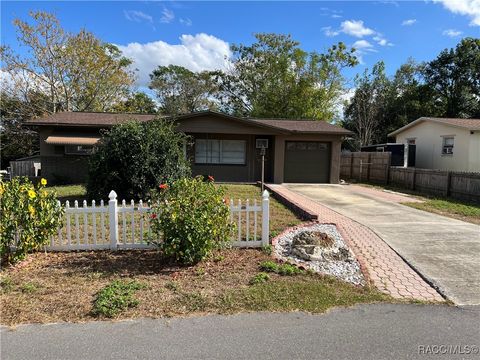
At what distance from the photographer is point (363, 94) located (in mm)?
38094

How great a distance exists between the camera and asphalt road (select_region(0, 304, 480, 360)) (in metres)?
3.03

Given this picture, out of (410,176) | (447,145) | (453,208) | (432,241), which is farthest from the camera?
(447,145)

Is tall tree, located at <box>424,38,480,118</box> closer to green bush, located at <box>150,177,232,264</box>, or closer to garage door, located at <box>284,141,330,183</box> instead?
garage door, located at <box>284,141,330,183</box>

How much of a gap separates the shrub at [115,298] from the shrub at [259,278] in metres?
1.33

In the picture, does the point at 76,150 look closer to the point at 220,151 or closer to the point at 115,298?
the point at 220,151

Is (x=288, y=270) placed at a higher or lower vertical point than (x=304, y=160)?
lower

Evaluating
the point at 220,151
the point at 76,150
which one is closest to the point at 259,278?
the point at 220,151

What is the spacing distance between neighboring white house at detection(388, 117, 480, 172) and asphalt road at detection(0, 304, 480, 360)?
18.4m

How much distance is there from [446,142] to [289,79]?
15732 millimetres

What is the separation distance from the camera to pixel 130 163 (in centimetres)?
1011

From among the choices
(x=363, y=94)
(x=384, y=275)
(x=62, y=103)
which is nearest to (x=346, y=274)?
(x=384, y=275)

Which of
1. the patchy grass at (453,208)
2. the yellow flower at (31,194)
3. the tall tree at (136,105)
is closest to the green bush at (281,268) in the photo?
the yellow flower at (31,194)

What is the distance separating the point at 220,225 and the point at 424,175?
13349 mm

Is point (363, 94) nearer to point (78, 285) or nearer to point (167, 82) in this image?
point (167, 82)
